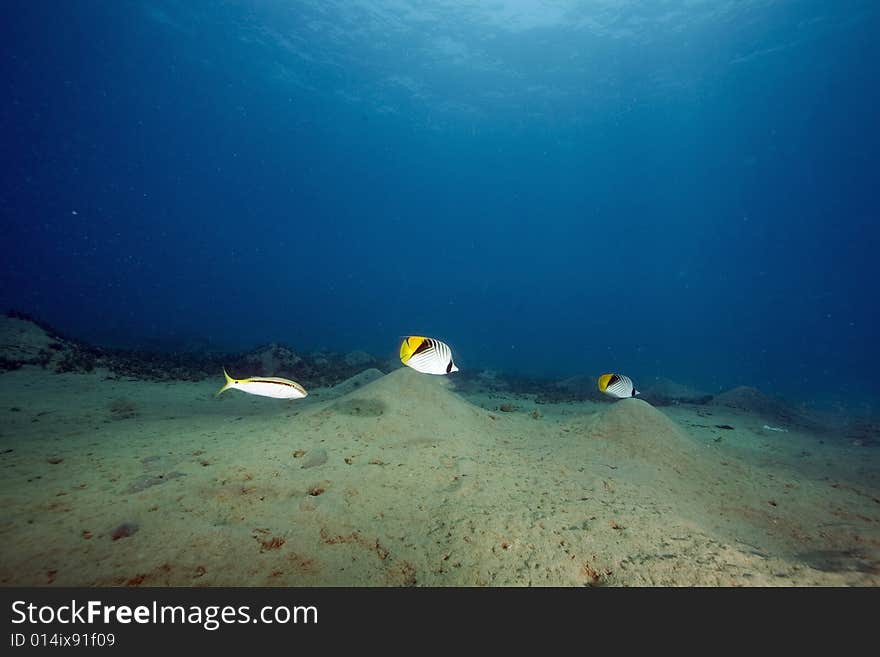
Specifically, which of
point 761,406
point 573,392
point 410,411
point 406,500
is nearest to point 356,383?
point 410,411

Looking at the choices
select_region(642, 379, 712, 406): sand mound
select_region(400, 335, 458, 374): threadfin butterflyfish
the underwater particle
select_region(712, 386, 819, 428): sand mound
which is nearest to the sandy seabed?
the underwater particle

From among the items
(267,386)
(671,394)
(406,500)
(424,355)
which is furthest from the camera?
Result: (671,394)

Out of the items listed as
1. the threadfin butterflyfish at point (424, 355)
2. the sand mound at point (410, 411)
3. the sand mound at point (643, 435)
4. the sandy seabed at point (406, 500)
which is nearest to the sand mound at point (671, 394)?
the sandy seabed at point (406, 500)

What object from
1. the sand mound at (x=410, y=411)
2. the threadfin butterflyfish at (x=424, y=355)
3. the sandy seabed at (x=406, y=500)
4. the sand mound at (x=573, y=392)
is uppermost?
the threadfin butterflyfish at (x=424, y=355)

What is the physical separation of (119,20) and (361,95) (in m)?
28.2

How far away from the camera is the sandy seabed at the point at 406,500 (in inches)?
111

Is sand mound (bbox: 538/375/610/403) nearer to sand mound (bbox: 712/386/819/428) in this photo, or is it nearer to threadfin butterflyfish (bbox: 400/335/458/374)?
sand mound (bbox: 712/386/819/428)

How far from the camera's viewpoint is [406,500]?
4.02 metres

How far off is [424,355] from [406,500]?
1851 mm

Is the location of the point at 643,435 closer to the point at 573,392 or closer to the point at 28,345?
the point at 573,392

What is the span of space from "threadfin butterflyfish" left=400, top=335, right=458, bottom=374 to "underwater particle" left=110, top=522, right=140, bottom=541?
2.75 m

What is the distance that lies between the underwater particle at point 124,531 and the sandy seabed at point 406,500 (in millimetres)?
14

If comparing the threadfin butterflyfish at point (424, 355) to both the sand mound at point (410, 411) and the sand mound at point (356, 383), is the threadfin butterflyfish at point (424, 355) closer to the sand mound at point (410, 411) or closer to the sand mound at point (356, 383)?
the sand mound at point (410, 411)
